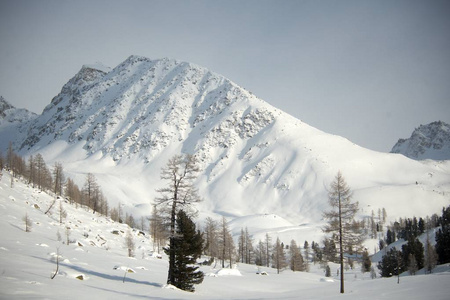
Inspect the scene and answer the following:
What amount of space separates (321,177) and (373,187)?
3529 centimetres

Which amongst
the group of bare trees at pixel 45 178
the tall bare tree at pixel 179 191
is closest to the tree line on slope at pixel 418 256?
the tall bare tree at pixel 179 191

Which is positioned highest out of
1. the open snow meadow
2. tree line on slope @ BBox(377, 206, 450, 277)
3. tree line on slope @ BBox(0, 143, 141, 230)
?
tree line on slope @ BBox(0, 143, 141, 230)

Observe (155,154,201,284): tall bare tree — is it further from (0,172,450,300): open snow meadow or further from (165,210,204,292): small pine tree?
(0,172,450,300): open snow meadow

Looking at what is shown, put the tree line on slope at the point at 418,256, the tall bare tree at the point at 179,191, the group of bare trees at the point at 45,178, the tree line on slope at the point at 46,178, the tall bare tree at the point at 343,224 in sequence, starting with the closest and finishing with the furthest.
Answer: the tall bare tree at the point at 179,191 → the tall bare tree at the point at 343,224 → the tree line on slope at the point at 418,256 → the tree line on slope at the point at 46,178 → the group of bare trees at the point at 45,178

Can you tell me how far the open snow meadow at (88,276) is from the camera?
1268 centimetres

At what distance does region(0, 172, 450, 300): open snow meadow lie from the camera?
12680 mm

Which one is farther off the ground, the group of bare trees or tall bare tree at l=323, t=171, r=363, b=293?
the group of bare trees

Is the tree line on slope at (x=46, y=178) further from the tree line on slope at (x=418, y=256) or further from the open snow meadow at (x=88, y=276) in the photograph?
the tree line on slope at (x=418, y=256)

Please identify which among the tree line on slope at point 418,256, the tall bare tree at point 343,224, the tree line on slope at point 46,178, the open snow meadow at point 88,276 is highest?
the tree line on slope at point 46,178

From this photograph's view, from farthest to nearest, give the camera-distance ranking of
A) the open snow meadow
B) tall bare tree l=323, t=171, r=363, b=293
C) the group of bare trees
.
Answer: the group of bare trees, tall bare tree l=323, t=171, r=363, b=293, the open snow meadow

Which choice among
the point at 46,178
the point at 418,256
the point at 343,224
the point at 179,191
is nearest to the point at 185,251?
the point at 179,191

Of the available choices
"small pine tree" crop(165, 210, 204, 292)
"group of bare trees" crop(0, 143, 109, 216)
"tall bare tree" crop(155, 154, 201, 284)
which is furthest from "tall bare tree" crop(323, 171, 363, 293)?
"group of bare trees" crop(0, 143, 109, 216)

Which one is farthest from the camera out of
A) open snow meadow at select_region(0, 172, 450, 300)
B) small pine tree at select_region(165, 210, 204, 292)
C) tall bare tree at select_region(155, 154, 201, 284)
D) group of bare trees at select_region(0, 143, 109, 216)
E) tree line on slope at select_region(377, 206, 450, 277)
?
group of bare trees at select_region(0, 143, 109, 216)

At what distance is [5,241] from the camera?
23.2 meters
